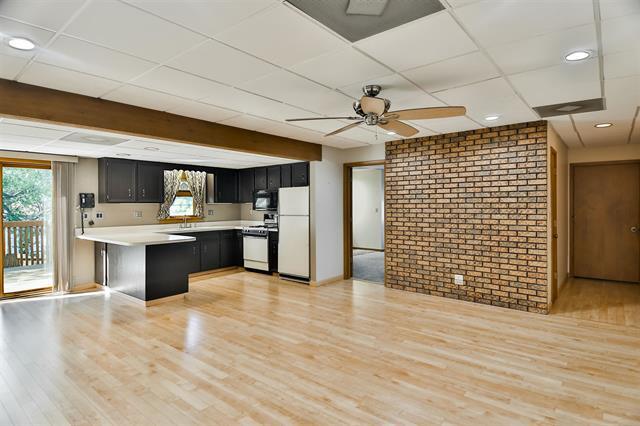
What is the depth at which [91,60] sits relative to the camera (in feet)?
8.28

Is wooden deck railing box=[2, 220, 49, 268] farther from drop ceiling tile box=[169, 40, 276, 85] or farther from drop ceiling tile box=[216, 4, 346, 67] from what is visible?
drop ceiling tile box=[216, 4, 346, 67]

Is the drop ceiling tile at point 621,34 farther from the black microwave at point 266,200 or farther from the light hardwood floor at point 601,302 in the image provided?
the black microwave at point 266,200

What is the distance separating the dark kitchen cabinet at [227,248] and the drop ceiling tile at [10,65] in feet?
16.5

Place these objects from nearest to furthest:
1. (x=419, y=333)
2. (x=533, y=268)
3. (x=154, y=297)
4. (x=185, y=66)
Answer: (x=185, y=66)
(x=419, y=333)
(x=533, y=268)
(x=154, y=297)

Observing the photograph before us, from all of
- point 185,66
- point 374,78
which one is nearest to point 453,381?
point 374,78

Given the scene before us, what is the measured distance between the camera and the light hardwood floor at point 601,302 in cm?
443

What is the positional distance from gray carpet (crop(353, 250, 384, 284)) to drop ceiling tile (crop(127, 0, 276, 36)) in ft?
17.0

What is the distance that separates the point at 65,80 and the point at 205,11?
1725mm

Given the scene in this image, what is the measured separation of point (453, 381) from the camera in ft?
9.38

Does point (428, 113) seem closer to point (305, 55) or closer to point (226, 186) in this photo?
point (305, 55)

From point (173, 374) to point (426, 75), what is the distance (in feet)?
10.5

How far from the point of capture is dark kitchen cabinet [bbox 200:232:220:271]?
23.3 ft

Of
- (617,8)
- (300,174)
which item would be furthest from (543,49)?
(300,174)

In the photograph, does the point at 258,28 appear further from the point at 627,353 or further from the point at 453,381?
the point at 627,353
